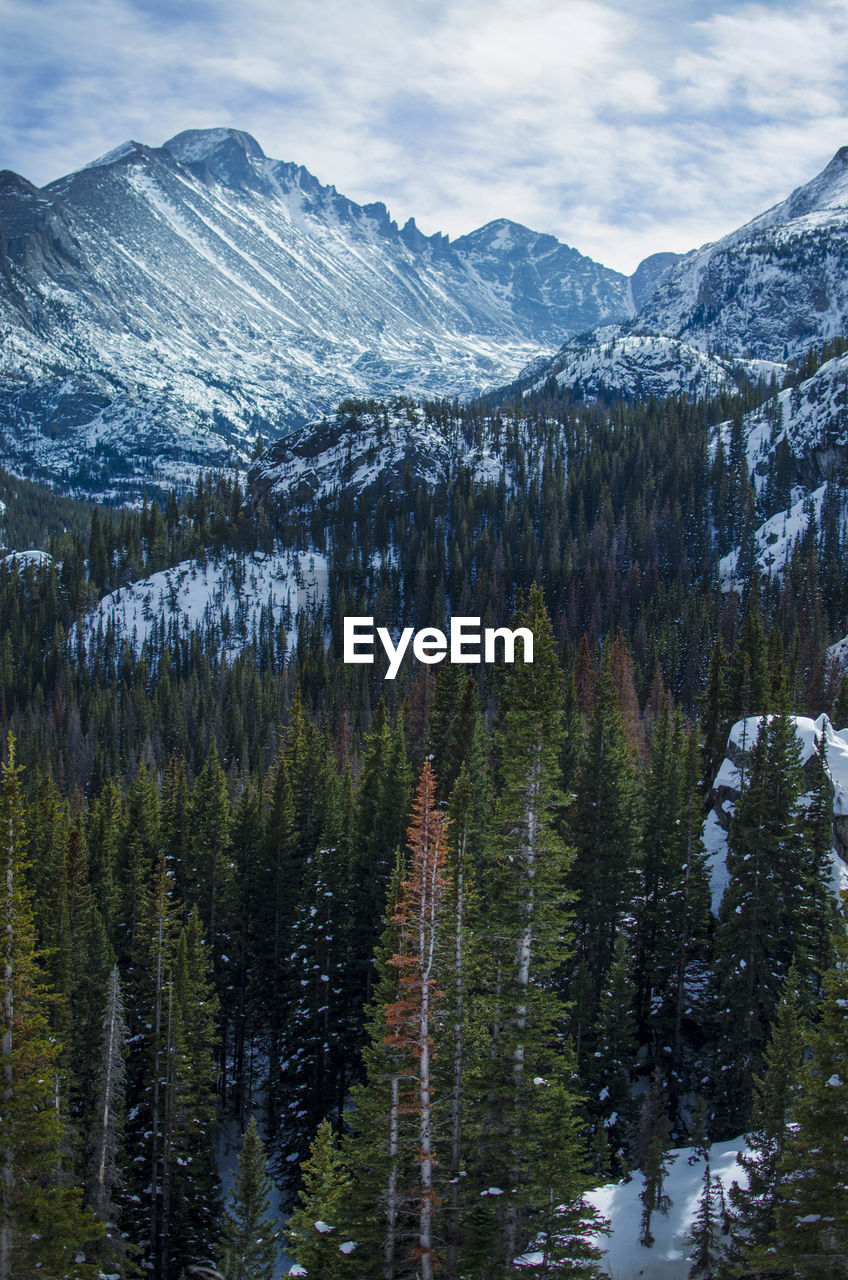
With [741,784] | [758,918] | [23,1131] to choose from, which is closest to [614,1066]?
[758,918]

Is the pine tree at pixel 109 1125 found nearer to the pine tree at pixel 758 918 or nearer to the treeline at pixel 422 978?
the treeline at pixel 422 978

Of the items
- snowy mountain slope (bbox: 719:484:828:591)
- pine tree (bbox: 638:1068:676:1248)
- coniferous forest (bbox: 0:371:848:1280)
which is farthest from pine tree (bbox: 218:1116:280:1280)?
snowy mountain slope (bbox: 719:484:828:591)

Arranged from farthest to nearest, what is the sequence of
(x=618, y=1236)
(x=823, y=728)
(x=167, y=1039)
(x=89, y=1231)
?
(x=823, y=728)
(x=167, y=1039)
(x=618, y=1236)
(x=89, y=1231)

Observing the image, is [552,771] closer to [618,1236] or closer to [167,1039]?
[618,1236]

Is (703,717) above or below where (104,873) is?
above

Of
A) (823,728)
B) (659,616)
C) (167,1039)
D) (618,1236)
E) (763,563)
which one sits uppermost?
(763,563)

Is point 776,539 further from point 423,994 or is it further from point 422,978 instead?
point 423,994

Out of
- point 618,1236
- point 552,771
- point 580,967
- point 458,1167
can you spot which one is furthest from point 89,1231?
point 580,967

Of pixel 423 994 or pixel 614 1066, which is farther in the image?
pixel 614 1066
